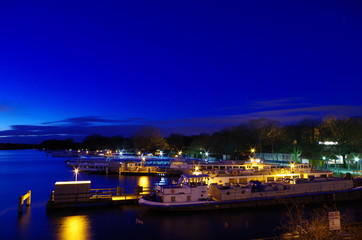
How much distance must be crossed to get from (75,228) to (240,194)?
1722 centimetres

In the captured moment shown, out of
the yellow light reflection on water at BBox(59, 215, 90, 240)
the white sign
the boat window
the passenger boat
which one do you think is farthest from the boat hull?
the white sign

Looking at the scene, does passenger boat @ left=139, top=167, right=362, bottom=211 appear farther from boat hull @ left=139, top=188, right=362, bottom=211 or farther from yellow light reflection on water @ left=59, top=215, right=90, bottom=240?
yellow light reflection on water @ left=59, top=215, right=90, bottom=240

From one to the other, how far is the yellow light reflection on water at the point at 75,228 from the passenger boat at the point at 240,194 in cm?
596

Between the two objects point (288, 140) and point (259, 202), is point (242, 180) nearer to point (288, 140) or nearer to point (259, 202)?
point (259, 202)

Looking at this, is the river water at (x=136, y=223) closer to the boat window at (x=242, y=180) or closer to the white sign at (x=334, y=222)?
the boat window at (x=242, y=180)

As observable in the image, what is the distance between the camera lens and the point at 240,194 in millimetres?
30438

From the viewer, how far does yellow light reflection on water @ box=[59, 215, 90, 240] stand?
72.7 feet

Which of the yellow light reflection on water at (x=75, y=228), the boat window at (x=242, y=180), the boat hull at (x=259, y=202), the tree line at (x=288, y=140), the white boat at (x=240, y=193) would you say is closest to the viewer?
the yellow light reflection on water at (x=75, y=228)

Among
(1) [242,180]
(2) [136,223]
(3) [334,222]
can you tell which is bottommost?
(2) [136,223]

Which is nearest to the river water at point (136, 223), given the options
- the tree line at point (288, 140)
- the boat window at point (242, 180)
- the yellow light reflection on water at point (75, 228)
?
the yellow light reflection on water at point (75, 228)

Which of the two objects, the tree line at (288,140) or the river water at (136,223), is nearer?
the river water at (136,223)

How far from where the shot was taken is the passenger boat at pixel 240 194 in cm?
2864

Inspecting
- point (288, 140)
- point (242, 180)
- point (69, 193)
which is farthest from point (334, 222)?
point (288, 140)

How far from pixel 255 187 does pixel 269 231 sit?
359 inches
